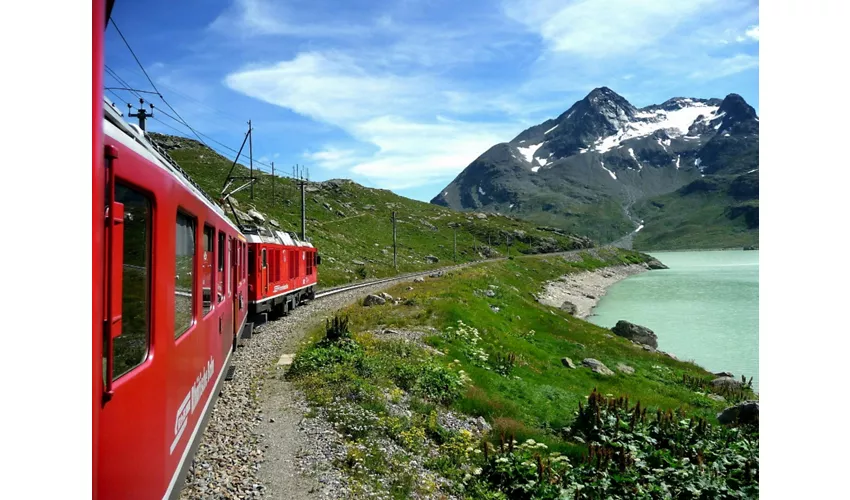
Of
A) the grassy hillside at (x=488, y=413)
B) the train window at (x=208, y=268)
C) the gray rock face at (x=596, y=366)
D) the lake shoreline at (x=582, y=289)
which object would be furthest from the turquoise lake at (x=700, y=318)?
the train window at (x=208, y=268)

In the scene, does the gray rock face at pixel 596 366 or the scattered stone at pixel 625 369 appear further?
the scattered stone at pixel 625 369

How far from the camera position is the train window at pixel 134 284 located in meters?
3.65

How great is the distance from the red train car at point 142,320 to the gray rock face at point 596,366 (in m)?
17.7

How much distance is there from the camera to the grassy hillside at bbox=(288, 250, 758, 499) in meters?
8.42

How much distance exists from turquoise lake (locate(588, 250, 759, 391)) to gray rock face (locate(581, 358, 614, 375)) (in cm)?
741

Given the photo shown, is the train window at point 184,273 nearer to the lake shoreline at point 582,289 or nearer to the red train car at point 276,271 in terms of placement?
the red train car at point 276,271

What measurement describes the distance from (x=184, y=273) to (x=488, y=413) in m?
8.34

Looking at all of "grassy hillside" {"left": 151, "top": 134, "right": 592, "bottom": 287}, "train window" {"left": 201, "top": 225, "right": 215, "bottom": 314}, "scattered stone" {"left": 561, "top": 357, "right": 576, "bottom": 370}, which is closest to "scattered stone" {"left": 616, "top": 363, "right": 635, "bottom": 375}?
"scattered stone" {"left": 561, "top": 357, "right": 576, "bottom": 370}

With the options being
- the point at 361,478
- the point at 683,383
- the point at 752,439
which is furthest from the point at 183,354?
the point at 683,383

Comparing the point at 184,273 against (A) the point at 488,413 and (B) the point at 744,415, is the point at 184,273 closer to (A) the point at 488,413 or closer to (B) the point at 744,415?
(A) the point at 488,413

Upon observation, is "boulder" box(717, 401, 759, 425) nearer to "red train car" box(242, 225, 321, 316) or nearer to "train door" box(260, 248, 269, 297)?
"red train car" box(242, 225, 321, 316)
